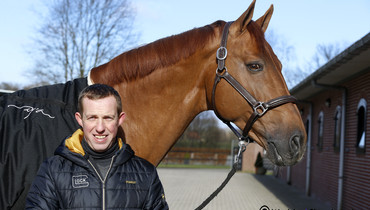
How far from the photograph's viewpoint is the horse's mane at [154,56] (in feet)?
8.18

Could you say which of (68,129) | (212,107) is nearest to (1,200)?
(68,129)

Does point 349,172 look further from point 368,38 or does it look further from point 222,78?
point 222,78

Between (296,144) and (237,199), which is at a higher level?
(296,144)

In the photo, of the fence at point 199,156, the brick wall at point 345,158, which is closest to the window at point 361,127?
the brick wall at point 345,158

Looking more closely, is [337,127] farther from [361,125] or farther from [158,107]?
[158,107]

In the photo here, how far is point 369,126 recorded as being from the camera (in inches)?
325

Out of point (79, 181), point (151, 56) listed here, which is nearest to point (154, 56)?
point (151, 56)

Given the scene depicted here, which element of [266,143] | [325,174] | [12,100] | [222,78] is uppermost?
[222,78]

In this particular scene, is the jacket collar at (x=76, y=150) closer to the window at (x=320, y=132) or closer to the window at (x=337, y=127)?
the window at (x=337, y=127)

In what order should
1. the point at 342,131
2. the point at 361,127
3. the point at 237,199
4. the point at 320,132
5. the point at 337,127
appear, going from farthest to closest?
the point at 320,132
the point at 237,199
the point at 337,127
the point at 342,131
the point at 361,127

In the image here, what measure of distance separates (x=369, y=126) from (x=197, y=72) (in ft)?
23.1

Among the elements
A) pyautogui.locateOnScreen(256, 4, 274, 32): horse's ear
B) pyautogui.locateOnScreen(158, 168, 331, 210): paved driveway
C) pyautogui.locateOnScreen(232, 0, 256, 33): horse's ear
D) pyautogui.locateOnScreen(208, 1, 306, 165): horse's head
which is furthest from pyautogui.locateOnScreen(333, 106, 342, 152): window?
pyautogui.locateOnScreen(232, 0, 256, 33): horse's ear

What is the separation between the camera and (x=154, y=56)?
252 centimetres

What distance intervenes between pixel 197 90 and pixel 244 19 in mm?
587
